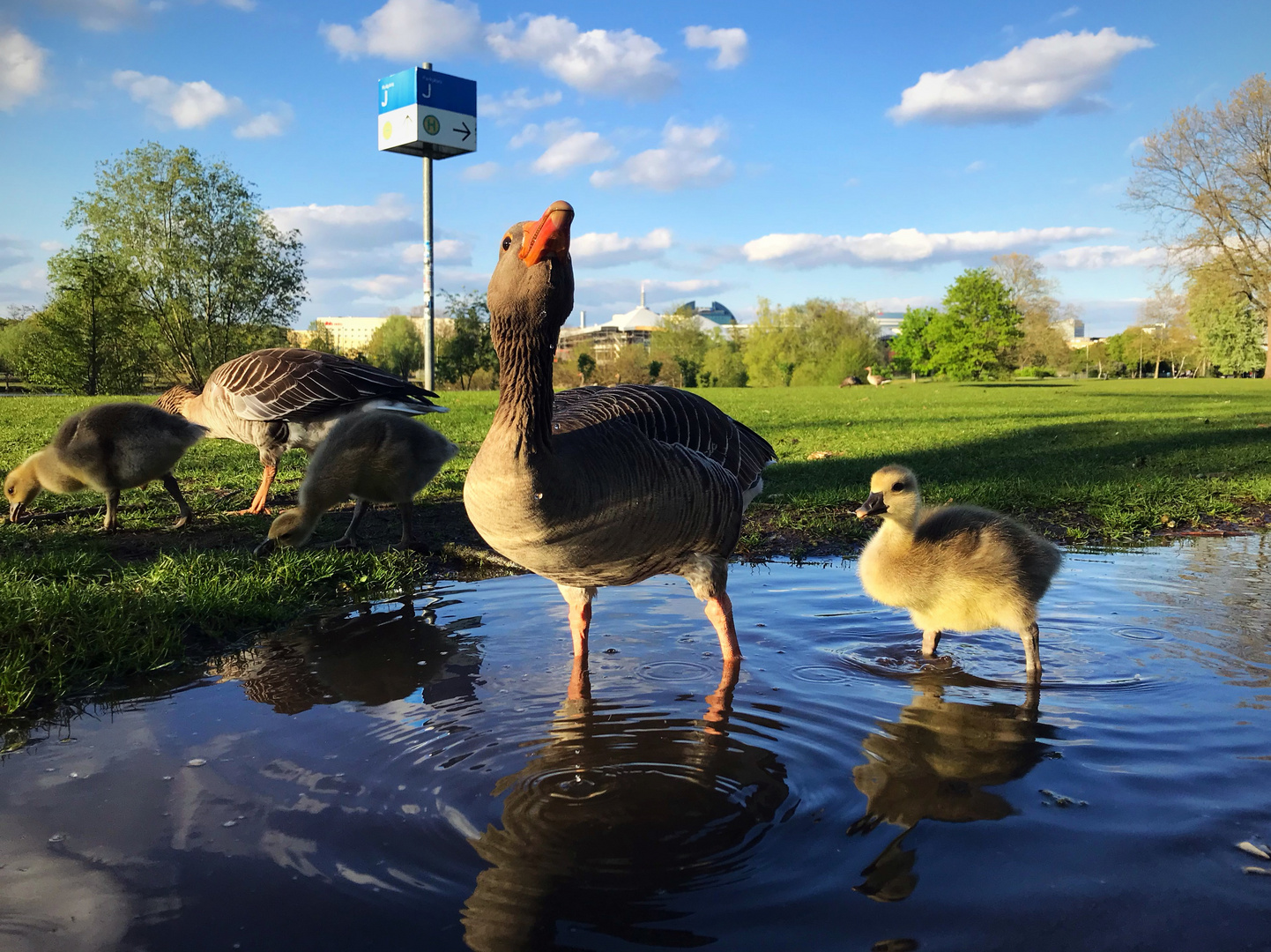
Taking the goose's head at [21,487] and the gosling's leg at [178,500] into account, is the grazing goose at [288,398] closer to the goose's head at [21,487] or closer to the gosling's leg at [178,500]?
the gosling's leg at [178,500]

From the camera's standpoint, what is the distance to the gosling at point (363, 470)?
21.5 ft

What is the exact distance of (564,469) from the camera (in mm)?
3459

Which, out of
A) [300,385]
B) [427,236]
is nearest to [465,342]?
[427,236]

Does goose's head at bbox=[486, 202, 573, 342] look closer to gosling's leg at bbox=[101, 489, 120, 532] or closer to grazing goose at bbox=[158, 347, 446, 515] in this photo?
grazing goose at bbox=[158, 347, 446, 515]

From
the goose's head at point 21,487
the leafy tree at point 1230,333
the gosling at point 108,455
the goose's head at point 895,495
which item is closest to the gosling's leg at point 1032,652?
the goose's head at point 895,495

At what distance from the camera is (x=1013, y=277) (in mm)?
86062

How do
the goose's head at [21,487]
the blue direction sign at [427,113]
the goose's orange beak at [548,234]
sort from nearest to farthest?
the goose's orange beak at [548,234], the goose's head at [21,487], the blue direction sign at [427,113]

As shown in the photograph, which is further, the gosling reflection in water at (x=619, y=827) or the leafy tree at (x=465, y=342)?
the leafy tree at (x=465, y=342)

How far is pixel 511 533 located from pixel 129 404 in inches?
225

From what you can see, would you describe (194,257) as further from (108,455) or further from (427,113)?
(108,455)

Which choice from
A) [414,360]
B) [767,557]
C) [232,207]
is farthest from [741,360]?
[767,557]

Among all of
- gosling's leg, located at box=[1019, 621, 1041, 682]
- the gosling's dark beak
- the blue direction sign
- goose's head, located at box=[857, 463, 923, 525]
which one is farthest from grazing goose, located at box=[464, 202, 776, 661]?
the blue direction sign

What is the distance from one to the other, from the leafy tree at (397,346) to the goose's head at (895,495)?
256 ft

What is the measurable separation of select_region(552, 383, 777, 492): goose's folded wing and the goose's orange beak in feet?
2.70
